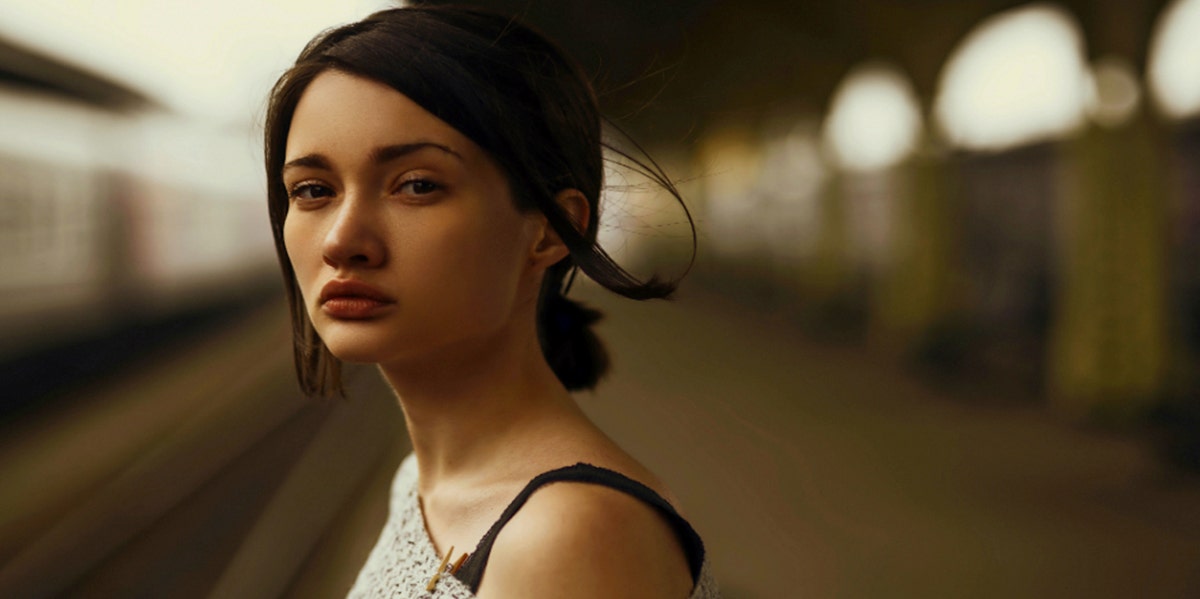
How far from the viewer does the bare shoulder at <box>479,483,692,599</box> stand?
2.67ft

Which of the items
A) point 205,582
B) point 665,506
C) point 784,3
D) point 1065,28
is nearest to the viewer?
point 665,506

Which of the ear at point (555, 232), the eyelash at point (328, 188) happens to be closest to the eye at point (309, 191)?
the eyelash at point (328, 188)

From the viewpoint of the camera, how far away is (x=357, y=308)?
3.06 feet

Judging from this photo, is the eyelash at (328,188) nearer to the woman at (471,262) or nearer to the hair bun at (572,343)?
the woman at (471,262)

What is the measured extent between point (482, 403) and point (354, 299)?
0.65ft

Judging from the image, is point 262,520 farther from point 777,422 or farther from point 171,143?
point 777,422

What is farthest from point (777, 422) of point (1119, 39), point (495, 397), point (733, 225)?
point (733, 225)

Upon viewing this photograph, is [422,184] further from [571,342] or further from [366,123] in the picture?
[571,342]

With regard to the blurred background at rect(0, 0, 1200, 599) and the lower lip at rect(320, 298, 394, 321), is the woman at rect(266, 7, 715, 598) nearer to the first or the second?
the lower lip at rect(320, 298, 394, 321)

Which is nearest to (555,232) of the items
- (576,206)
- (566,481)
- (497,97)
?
(576,206)

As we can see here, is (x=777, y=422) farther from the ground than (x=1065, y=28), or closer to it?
closer to it

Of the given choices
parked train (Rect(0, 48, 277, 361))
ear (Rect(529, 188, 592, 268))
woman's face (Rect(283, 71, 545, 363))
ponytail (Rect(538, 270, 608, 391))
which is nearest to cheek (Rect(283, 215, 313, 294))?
woman's face (Rect(283, 71, 545, 363))

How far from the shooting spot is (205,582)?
303cm

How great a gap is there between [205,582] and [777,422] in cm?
449
